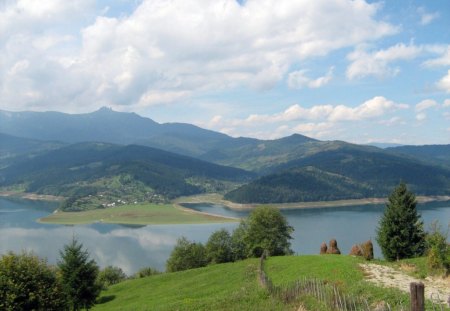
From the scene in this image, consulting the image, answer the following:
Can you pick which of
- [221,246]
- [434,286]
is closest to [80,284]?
[434,286]

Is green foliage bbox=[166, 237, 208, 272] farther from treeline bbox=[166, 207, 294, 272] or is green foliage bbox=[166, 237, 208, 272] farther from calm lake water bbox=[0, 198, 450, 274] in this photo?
calm lake water bbox=[0, 198, 450, 274]

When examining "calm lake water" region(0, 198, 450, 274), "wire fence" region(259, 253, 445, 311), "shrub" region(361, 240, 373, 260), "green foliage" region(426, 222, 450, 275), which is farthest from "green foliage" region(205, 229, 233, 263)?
"green foliage" region(426, 222, 450, 275)

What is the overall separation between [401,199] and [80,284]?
34.1 m

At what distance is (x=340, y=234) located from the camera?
152750 mm

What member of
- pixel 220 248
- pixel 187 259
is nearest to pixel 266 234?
pixel 220 248

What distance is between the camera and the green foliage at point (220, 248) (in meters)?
76.5

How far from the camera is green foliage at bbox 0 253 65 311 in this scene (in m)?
26.2

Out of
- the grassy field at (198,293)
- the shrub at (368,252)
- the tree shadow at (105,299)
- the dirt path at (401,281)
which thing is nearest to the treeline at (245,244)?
the grassy field at (198,293)

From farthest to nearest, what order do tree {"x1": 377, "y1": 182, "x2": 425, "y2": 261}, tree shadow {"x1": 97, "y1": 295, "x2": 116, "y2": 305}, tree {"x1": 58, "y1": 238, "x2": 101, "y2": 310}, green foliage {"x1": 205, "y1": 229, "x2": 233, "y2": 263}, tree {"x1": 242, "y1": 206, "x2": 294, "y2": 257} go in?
green foliage {"x1": 205, "y1": 229, "x2": 233, "y2": 263}
tree {"x1": 242, "y1": 206, "x2": 294, "y2": 257}
tree shadow {"x1": 97, "y1": 295, "x2": 116, "y2": 305}
tree {"x1": 377, "y1": 182, "x2": 425, "y2": 261}
tree {"x1": 58, "y1": 238, "x2": 101, "y2": 310}

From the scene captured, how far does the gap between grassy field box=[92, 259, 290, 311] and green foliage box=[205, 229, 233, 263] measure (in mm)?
21822

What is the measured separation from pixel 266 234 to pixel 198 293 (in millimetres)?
35409

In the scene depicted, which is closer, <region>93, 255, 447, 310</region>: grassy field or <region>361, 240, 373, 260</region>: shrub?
<region>93, 255, 447, 310</region>: grassy field

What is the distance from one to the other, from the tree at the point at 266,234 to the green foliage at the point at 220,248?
522cm

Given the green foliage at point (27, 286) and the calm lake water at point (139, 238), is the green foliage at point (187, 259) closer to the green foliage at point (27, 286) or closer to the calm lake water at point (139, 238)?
the calm lake water at point (139, 238)
